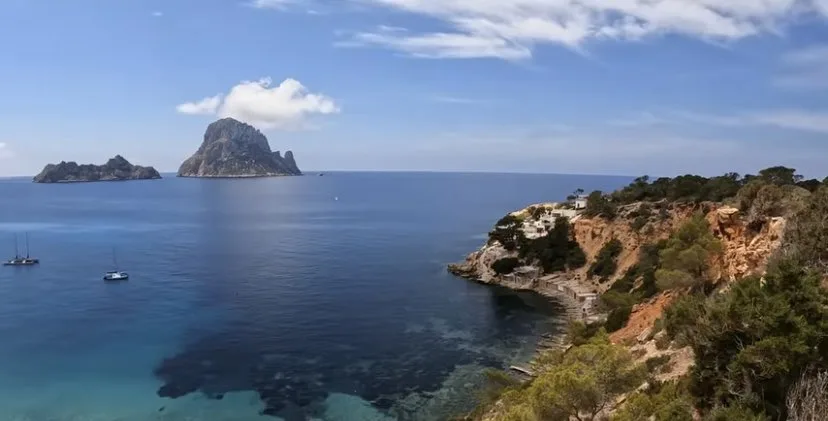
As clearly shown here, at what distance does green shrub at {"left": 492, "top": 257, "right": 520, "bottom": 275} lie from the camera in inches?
3226

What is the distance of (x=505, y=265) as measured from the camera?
271ft

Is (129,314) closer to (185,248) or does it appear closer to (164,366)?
(164,366)

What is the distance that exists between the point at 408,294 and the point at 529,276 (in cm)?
1730

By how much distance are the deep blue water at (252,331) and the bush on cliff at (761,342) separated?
849 inches

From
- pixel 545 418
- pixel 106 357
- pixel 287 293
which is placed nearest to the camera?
pixel 545 418

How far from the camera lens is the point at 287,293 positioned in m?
73.9

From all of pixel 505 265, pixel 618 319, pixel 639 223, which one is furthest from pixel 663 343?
pixel 505 265

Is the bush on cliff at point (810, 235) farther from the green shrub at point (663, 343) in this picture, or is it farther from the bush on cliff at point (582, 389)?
the bush on cliff at point (582, 389)

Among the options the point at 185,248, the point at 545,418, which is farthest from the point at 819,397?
the point at 185,248

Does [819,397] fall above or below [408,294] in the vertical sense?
above

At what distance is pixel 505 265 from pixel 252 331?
38999mm

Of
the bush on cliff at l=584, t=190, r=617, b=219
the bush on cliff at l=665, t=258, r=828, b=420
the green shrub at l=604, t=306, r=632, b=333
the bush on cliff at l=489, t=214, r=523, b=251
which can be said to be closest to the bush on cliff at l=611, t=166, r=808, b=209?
the bush on cliff at l=584, t=190, r=617, b=219

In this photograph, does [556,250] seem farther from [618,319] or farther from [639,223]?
[618,319]

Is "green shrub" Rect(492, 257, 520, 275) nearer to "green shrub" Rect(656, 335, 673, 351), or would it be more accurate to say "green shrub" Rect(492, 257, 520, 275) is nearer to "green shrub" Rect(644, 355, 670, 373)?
"green shrub" Rect(656, 335, 673, 351)
